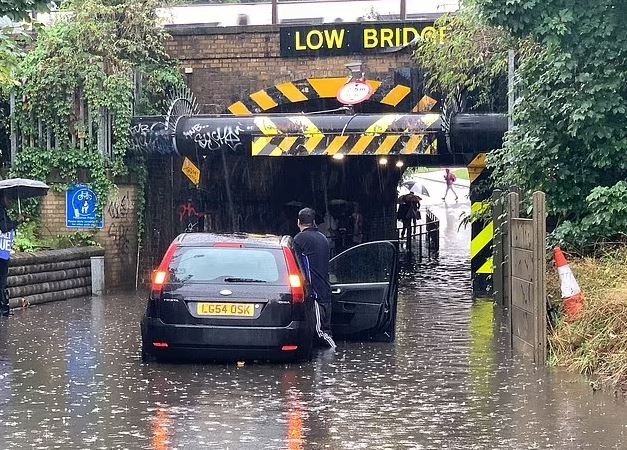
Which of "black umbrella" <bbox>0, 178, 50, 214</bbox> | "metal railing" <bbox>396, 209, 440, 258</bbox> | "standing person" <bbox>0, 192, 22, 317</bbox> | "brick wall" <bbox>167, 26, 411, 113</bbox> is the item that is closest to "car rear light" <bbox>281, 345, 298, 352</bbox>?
"standing person" <bbox>0, 192, 22, 317</bbox>

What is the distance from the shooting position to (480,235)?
19.6 m

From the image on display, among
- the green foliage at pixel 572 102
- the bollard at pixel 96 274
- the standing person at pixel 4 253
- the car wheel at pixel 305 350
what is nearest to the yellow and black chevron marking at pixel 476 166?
the green foliage at pixel 572 102

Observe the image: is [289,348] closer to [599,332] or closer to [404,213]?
[599,332]

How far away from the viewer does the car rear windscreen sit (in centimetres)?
1157

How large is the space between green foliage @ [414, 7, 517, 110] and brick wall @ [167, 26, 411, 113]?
1.29 meters

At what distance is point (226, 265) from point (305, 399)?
2.28 meters

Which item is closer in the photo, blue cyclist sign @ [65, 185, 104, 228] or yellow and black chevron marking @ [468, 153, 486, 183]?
yellow and black chevron marking @ [468, 153, 486, 183]

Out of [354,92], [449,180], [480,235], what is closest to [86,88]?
[354,92]

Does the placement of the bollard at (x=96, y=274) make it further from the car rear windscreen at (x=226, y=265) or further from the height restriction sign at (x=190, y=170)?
the car rear windscreen at (x=226, y=265)

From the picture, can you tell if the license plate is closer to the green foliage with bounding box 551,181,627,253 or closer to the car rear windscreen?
the car rear windscreen

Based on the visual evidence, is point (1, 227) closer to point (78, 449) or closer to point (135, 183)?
point (135, 183)

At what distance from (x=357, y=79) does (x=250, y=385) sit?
34.4 feet

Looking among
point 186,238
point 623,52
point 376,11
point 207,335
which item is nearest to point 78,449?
point 207,335

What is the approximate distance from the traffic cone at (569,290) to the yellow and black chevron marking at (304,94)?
9.19 metres
